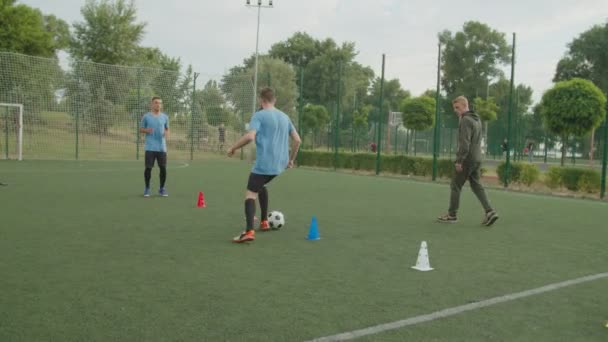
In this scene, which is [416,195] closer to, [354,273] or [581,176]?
[581,176]

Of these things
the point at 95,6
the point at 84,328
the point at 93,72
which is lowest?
the point at 84,328

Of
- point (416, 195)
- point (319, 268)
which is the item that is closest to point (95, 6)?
point (416, 195)

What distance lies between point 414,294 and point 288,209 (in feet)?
16.5

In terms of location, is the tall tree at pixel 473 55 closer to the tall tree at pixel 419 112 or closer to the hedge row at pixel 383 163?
the tall tree at pixel 419 112

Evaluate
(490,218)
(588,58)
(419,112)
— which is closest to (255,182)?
(490,218)

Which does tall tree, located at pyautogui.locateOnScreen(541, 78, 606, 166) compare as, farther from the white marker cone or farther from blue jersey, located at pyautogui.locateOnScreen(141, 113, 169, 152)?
the white marker cone

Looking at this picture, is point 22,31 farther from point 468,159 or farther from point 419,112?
point 468,159

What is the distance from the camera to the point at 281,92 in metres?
49.7

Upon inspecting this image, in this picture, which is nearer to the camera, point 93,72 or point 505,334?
point 505,334

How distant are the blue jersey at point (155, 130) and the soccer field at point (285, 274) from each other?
52.9 inches

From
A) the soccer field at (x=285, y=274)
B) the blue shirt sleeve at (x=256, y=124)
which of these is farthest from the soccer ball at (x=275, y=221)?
the blue shirt sleeve at (x=256, y=124)

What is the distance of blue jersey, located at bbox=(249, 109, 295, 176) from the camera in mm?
6137

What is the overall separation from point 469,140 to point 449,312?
454 cm

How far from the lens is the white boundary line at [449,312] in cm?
319
